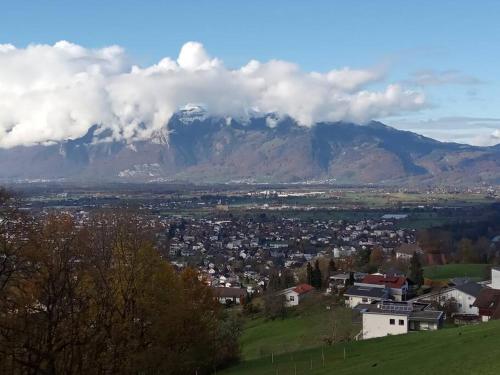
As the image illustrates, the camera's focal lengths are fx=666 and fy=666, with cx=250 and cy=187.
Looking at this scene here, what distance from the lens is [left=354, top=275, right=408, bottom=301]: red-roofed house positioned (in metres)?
57.5

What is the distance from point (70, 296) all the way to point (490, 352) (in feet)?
43.8

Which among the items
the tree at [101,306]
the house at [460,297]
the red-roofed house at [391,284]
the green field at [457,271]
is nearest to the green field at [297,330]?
the red-roofed house at [391,284]

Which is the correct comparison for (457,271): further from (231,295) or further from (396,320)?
(396,320)

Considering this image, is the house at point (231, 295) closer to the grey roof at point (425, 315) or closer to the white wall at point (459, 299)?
the white wall at point (459, 299)

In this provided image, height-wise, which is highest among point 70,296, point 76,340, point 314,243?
point 70,296

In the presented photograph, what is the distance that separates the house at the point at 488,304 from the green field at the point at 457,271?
23.2 m

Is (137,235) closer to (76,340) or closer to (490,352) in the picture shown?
(76,340)

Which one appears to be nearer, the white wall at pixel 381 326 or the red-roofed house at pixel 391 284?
the white wall at pixel 381 326

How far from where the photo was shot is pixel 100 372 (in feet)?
73.6

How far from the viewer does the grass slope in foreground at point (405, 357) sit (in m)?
20.9

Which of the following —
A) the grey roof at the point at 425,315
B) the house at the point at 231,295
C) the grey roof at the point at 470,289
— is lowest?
the house at the point at 231,295

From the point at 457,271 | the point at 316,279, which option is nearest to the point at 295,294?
the point at 316,279

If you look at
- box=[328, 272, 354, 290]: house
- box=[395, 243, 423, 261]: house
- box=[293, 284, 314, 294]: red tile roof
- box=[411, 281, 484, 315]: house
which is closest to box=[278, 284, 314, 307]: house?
box=[293, 284, 314, 294]: red tile roof

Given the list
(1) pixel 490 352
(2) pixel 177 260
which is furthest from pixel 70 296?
(2) pixel 177 260
